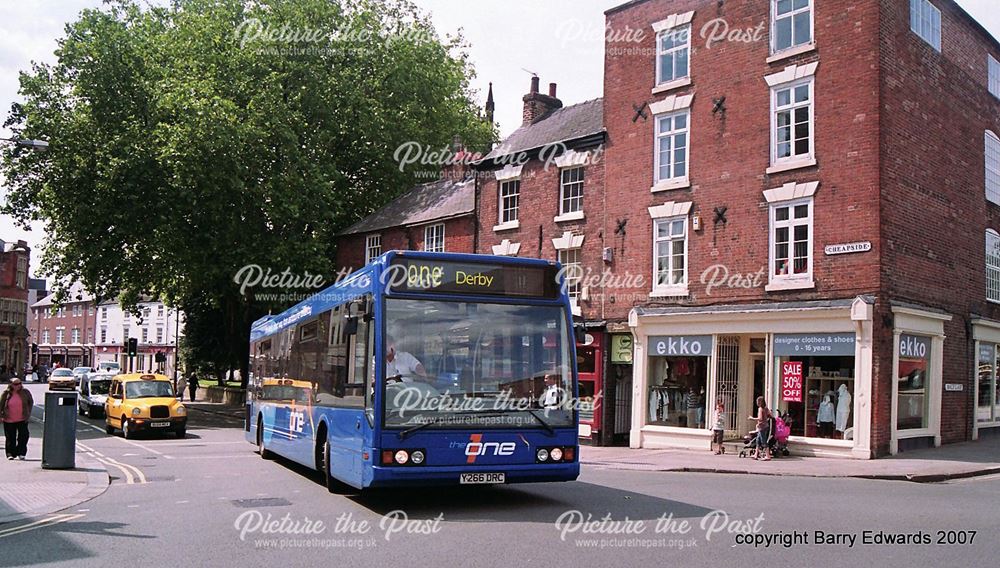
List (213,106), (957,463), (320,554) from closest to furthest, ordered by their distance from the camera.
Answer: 1. (320,554)
2. (957,463)
3. (213,106)

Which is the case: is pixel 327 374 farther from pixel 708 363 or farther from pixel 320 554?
pixel 708 363

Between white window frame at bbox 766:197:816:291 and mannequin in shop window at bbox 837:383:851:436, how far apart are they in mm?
2541

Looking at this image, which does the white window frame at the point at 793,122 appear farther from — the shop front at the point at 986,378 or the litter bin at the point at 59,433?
the litter bin at the point at 59,433

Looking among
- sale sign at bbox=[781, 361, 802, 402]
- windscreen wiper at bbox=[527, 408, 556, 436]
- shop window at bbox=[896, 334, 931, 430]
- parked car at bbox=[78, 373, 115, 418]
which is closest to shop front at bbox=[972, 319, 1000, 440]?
shop window at bbox=[896, 334, 931, 430]

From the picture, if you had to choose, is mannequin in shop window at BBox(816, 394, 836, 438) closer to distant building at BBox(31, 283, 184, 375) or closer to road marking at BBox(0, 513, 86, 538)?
road marking at BBox(0, 513, 86, 538)

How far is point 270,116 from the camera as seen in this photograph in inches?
1385

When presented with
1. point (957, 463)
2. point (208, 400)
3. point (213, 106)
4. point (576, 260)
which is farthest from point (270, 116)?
point (957, 463)

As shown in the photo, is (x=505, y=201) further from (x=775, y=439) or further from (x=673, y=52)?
(x=775, y=439)

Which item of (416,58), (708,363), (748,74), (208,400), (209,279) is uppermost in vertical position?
(416,58)

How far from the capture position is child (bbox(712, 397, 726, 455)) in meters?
22.0

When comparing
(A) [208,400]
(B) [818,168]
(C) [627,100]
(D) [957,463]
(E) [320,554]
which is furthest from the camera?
(A) [208,400]

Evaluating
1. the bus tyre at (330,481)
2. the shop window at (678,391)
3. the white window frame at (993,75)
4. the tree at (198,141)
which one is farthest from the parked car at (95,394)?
the white window frame at (993,75)

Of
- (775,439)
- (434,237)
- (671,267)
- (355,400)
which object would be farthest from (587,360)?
(355,400)

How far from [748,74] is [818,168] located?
11.0 feet
